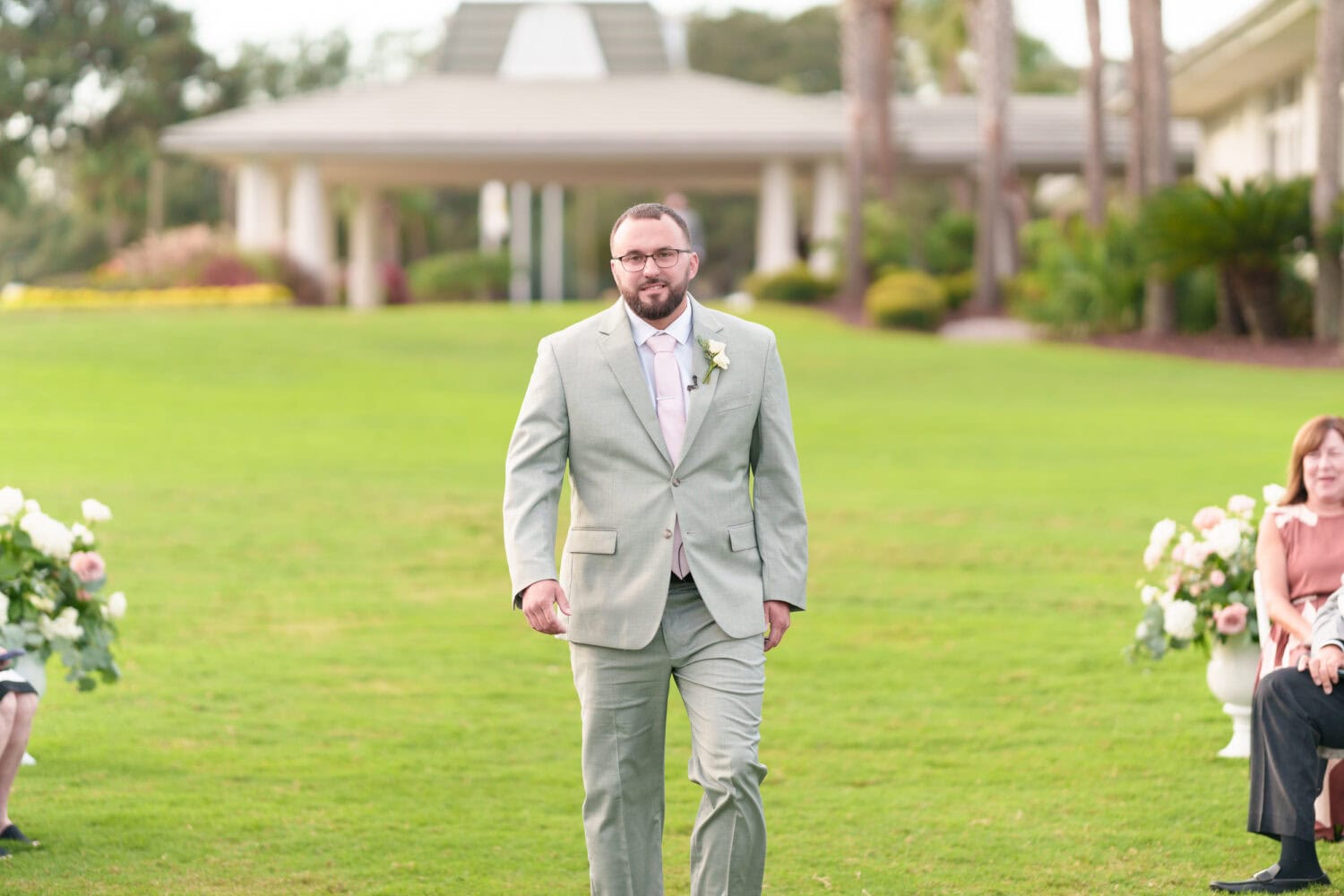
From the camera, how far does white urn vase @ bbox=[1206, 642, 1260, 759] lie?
7281 millimetres

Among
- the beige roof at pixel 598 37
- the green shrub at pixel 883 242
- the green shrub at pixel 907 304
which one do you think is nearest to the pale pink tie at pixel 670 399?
the green shrub at pixel 907 304

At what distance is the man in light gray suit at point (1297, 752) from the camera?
18.3 feet

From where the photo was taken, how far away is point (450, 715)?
8.39 meters

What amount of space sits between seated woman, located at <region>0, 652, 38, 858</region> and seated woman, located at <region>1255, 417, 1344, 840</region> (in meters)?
3.88

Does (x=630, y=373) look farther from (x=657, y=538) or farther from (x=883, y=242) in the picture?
(x=883, y=242)

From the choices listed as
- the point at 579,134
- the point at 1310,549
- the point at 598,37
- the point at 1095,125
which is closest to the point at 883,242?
the point at 1095,125

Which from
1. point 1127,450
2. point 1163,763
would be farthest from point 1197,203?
point 1163,763

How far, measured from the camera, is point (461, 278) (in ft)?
143

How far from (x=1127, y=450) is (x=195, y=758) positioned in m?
11.0

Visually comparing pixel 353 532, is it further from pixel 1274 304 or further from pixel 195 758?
pixel 1274 304

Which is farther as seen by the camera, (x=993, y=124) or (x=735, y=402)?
(x=993, y=124)

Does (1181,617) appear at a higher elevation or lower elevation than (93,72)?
lower

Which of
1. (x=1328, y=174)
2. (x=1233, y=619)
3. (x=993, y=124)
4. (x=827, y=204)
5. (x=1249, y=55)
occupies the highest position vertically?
(x=1249, y=55)

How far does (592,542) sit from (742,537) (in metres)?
0.37
